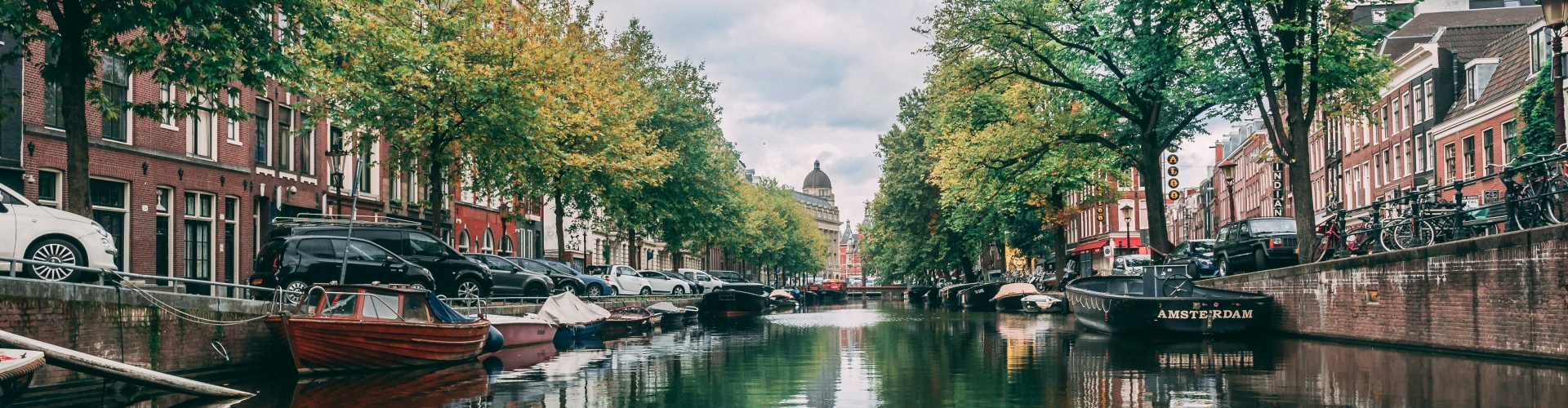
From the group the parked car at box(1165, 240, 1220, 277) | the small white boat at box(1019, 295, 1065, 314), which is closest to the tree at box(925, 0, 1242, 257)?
the parked car at box(1165, 240, 1220, 277)

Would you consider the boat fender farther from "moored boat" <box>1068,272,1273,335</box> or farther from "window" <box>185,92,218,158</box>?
"moored boat" <box>1068,272,1273,335</box>

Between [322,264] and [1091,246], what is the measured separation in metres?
67.6

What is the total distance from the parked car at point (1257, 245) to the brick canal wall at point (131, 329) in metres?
20.2

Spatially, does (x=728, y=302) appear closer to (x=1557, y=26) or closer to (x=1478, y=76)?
(x=1478, y=76)

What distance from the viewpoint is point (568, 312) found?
30.0 meters

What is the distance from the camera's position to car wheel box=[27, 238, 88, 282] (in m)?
17.6

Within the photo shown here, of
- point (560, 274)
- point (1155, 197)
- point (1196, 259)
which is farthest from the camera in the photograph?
point (560, 274)

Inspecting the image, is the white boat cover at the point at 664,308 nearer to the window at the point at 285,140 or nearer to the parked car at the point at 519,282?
the parked car at the point at 519,282

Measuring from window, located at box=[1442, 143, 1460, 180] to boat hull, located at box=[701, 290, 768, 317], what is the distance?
26.1 m

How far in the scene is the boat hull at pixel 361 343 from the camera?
1853 centimetres

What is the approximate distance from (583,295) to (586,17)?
963 centimetres

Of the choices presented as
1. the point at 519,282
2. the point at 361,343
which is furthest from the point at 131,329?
the point at 519,282

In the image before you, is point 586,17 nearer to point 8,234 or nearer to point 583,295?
point 583,295

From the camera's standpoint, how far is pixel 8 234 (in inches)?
682
